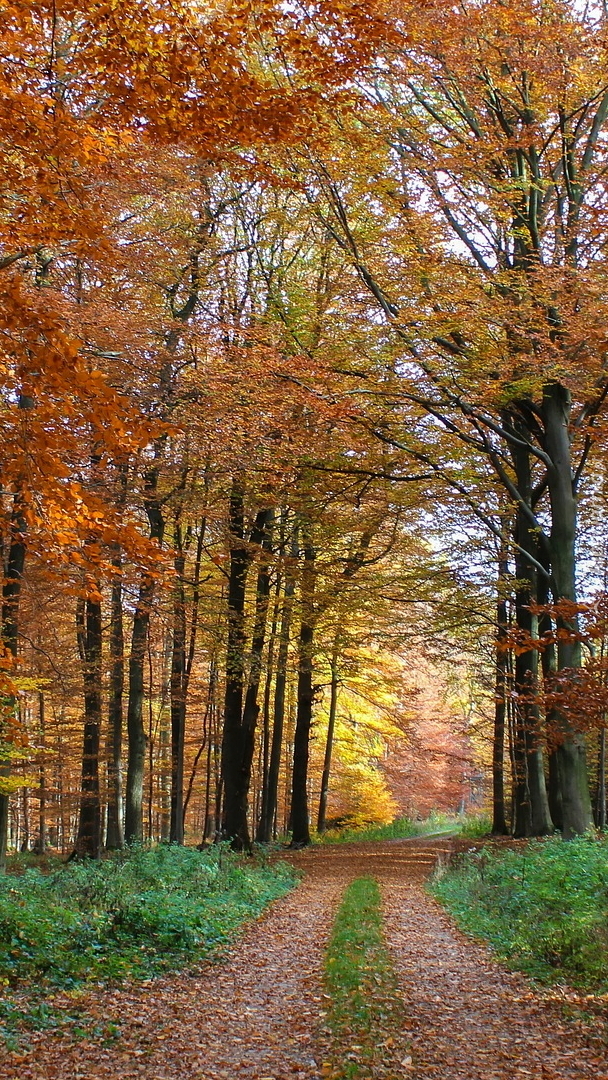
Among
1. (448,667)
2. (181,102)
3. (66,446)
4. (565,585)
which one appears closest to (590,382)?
(565,585)

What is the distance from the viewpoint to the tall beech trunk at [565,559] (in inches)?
498

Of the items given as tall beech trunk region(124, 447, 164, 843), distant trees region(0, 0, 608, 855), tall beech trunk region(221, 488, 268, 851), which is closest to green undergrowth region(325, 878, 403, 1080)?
distant trees region(0, 0, 608, 855)

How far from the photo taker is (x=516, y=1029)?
20.5ft

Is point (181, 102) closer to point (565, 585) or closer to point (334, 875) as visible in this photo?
point (565, 585)

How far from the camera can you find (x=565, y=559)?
12.9 metres

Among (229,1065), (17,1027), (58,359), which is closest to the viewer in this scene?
(58,359)

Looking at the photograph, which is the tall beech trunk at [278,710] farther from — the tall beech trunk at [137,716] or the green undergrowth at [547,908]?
the green undergrowth at [547,908]

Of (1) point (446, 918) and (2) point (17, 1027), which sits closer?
(2) point (17, 1027)

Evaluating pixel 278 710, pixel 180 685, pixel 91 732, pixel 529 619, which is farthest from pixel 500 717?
pixel 91 732

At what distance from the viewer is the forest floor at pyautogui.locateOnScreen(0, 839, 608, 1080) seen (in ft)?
18.0

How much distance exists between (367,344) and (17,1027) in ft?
37.6

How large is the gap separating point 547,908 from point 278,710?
1390 cm

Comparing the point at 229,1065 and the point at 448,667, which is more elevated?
the point at 448,667

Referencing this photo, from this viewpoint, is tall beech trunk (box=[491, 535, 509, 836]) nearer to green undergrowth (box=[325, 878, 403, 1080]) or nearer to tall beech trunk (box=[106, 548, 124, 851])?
tall beech trunk (box=[106, 548, 124, 851])
